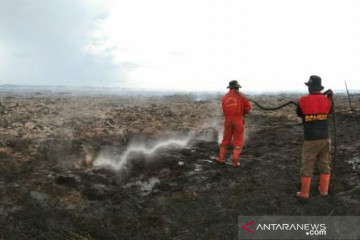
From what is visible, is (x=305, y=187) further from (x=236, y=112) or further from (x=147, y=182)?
(x=147, y=182)

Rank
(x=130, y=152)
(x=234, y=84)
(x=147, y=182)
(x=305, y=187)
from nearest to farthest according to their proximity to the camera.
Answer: (x=305, y=187)
(x=147, y=182)
(x=234, y=84)
(x=130, y=152)

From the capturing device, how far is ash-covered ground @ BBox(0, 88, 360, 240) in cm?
581

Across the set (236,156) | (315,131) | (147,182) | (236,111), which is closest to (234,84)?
(236,111)

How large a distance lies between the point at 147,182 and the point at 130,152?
8.51 feet

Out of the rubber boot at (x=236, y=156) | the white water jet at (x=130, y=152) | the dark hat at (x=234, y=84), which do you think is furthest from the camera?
the white water jet at (x=130, y=152)

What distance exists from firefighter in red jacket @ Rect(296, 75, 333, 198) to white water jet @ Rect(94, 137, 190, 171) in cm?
460

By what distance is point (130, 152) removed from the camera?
1041 centimetres

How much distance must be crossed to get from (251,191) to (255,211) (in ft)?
3.23

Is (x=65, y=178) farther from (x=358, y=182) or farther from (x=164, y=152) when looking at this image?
(x=358, y=182)

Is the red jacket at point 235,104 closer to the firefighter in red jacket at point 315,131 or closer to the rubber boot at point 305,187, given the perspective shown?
the firefighter in red jacket at point 315,131

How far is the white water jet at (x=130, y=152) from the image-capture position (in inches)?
362

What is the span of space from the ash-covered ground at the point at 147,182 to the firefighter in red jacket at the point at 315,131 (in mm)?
339

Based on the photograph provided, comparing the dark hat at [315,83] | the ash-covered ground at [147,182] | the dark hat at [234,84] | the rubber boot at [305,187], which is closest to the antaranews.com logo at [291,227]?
the ash-covered ground at [147,182]

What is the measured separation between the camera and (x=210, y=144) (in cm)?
1165
